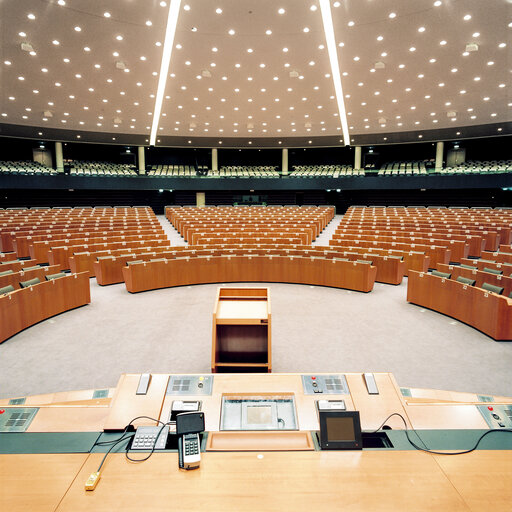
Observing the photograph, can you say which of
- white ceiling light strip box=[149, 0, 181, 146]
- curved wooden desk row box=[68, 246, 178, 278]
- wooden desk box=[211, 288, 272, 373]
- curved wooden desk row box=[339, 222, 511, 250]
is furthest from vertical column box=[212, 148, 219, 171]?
wooden desk box=[211, 288, 272, 373]

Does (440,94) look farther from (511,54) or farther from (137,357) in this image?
(137,357)

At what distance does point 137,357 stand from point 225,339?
1.25 m

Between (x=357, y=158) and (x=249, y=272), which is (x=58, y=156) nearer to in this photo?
(x=249, y=272)

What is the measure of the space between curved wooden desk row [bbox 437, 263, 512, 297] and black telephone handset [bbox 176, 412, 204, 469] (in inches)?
223

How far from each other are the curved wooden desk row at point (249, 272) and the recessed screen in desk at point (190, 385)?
4959 millimetres

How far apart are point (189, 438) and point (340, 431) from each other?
2.47 feet

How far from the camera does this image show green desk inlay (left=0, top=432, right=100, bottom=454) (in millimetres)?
1633

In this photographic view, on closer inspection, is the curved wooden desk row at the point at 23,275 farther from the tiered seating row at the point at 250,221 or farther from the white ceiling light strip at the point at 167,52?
the white ceiling light strip at the point at 167,52

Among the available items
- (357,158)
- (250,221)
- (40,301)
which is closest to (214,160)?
(357,158)

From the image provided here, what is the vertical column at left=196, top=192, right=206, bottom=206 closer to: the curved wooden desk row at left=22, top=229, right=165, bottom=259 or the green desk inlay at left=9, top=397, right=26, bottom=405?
the curved wooden desk row at left=22, top=229, right=165, bottom=259

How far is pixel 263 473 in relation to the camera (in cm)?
147

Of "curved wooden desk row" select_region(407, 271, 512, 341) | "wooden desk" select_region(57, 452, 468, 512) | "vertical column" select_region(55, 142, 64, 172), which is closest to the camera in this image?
"wooden desk" select_region(57, 452, 468, 512)

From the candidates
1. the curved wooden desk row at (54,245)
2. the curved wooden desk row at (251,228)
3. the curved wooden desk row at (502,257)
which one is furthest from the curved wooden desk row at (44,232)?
the curved wooden desk row at (502,257)

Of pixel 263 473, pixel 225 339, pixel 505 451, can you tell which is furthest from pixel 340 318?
pixel 263 473
